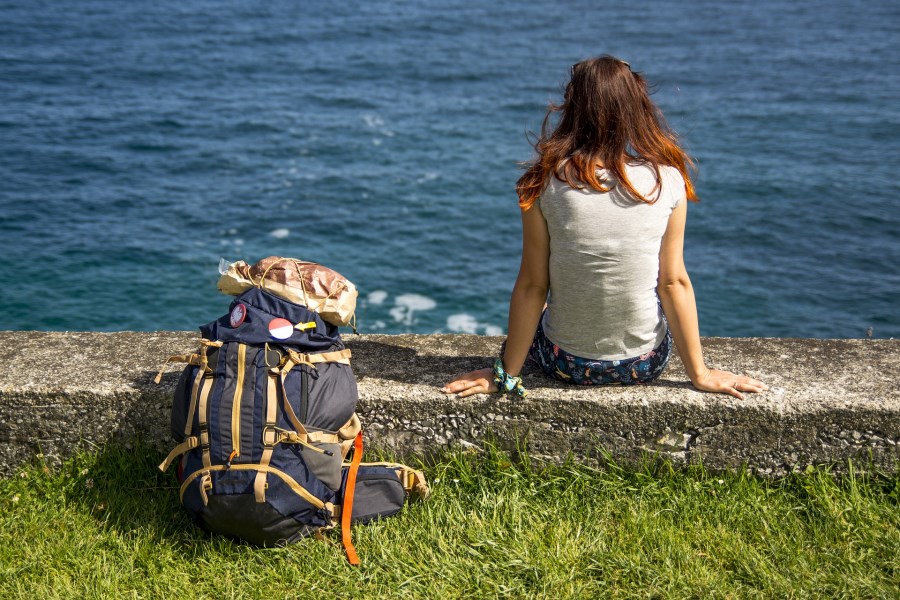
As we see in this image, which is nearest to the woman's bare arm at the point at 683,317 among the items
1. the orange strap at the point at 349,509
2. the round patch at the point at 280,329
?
the orange strap at the point at 349,509

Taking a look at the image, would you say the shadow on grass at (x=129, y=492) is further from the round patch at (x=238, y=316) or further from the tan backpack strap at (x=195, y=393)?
the round patch at (x=238, y=316)

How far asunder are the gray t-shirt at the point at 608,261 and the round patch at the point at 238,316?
1.37 meters

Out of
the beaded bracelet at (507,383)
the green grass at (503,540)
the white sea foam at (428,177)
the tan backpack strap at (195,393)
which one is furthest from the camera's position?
the white sea foam at (428,177)

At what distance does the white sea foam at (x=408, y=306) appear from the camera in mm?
12945

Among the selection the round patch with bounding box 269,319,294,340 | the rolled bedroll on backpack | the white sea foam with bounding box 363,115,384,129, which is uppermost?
the rolled bedroll on backpack

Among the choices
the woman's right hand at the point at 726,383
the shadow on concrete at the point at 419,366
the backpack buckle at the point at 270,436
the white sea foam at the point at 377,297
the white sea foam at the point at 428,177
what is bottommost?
the white sea foam at the point at 377,297

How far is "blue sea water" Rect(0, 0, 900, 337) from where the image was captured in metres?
13.6

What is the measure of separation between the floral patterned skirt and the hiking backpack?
99 cm

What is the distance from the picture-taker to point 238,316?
3703 mm

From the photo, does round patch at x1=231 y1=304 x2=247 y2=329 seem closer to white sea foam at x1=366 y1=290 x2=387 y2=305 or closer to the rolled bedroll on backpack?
the rolled bedroll on backpack

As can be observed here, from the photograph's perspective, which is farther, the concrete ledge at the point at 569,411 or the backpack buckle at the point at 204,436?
the concrete ledge at the point at 569,411

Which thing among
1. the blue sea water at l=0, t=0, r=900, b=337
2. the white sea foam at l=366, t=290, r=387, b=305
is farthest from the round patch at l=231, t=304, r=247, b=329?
the white sea foam at l=366, t=290, r=387, b=305

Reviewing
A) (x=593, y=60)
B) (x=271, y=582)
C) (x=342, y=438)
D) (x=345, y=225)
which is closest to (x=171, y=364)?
(x=342, y=438)

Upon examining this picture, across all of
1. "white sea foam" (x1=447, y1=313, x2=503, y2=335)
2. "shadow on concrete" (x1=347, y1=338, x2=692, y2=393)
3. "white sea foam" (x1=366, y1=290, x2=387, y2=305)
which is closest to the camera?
"shadow on concrete" (x1=347, y1=338, x2=692, y2=393)
